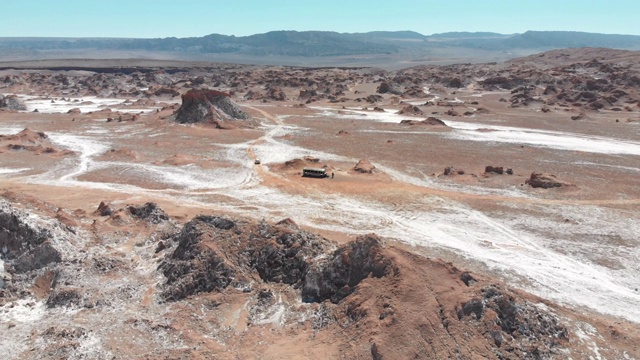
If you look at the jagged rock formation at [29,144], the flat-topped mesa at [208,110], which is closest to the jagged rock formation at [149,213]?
the jagged rock formation at [29,144]

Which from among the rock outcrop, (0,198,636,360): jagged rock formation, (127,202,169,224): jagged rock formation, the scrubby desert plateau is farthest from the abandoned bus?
the rock outcrop

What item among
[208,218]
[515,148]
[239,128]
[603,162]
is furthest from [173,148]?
[603,162]

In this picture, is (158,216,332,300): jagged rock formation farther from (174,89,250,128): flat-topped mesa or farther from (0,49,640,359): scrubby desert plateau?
(174,89,250,128): flat-topped mesa

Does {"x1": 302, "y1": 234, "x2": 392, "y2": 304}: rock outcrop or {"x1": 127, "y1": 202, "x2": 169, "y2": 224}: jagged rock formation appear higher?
{"x1": 302, "y1": 234, "x2": 392, "y2": 304}: rock outcrop

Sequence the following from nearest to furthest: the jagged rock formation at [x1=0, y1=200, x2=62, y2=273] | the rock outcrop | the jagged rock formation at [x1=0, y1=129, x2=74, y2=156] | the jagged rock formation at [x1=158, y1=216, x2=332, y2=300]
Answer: the rock outcrop
the jagged rock formation at [x1=158, y1=216, x2=332, y2=300]
the jagged rock formation at [x1=0, y1=200, x2=62, y2=273]
the jagged rock formation at [x1=0, y1=129, x2=74, y2=156]

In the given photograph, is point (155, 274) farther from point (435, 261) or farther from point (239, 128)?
point (239, 128)

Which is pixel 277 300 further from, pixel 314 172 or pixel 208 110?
pixel 208 110

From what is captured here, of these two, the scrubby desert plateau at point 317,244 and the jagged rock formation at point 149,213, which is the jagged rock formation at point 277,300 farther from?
the jagged rock formation at point 149,213
